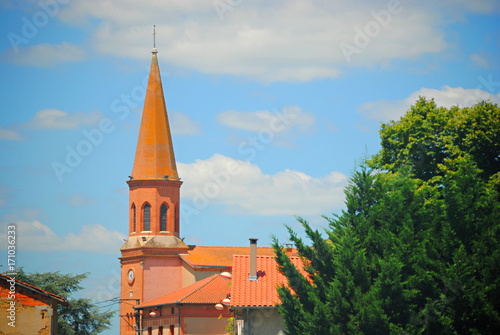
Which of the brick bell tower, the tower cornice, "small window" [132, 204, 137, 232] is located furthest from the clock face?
the tower cornice

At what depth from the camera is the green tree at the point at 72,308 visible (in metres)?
56.6

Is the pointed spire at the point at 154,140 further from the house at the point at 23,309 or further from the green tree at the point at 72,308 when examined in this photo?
the house at the point at 23,309

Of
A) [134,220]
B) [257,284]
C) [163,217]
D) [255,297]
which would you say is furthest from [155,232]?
[255,297]

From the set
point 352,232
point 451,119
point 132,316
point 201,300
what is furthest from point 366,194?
point 132,316

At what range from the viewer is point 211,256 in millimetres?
76938

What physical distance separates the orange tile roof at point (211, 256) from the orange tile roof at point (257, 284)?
2947cm

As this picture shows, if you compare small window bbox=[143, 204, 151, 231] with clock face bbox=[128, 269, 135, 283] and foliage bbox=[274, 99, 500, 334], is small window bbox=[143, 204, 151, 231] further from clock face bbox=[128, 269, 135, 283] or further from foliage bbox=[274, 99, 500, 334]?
foliage bbox=[274, 99, 500, 334]

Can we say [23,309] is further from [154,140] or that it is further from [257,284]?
[154,140]

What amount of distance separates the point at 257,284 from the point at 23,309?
1208cm

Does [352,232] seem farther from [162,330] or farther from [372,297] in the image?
[162,330]

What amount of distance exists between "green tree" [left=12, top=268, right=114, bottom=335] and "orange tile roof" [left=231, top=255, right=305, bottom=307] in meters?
15.6

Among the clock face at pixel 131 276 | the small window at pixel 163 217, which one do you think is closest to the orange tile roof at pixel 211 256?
the small window at pixel 163 217

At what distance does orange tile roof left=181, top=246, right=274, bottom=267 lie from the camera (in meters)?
74.9

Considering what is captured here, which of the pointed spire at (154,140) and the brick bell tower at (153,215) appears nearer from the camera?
the brick bell tower at (153,215)
